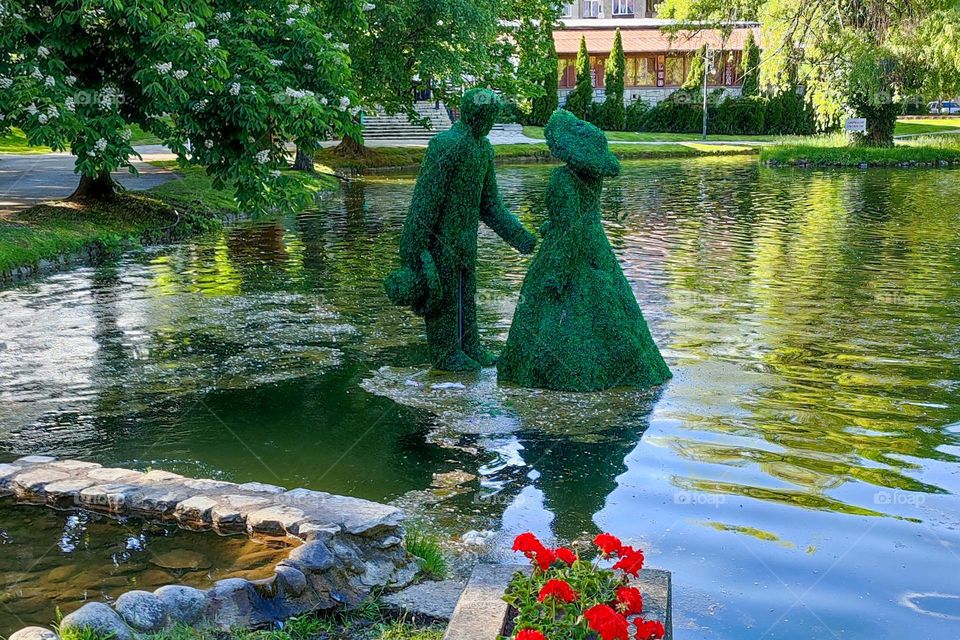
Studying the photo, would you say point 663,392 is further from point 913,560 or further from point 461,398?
point 913,560

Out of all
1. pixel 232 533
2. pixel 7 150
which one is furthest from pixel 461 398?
pixel 7 150

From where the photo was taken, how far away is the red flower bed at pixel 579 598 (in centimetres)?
374

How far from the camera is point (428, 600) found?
493 cm

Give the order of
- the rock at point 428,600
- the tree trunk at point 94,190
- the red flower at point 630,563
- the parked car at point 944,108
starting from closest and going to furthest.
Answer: the red flower at point 630,563, the rock at point 428,600, the tree trunk at point 94,190, the parked car at point 944,108

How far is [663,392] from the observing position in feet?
28.6

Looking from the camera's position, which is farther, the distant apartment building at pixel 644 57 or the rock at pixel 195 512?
the distant apartment building at pixel 644 57

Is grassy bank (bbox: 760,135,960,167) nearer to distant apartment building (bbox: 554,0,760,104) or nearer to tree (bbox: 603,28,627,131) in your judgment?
tree (bbox: 603,28,627,131)

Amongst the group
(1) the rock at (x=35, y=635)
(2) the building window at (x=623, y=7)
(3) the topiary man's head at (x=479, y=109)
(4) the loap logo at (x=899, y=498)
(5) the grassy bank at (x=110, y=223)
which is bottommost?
(4) the loap logo at (x=899, y=498)

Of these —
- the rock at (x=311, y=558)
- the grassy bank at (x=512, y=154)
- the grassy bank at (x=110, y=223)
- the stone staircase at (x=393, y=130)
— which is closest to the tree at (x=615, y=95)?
the grassy bank at (x=512, y=154)

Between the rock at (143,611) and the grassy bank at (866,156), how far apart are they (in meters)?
32.2

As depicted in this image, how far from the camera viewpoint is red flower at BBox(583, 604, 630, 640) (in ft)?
11.6

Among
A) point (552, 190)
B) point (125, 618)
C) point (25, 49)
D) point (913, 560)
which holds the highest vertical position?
point (25, 49)

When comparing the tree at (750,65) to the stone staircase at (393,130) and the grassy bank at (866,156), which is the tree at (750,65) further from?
the stone staircase at (393,130)

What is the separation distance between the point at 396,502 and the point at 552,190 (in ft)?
10.3
